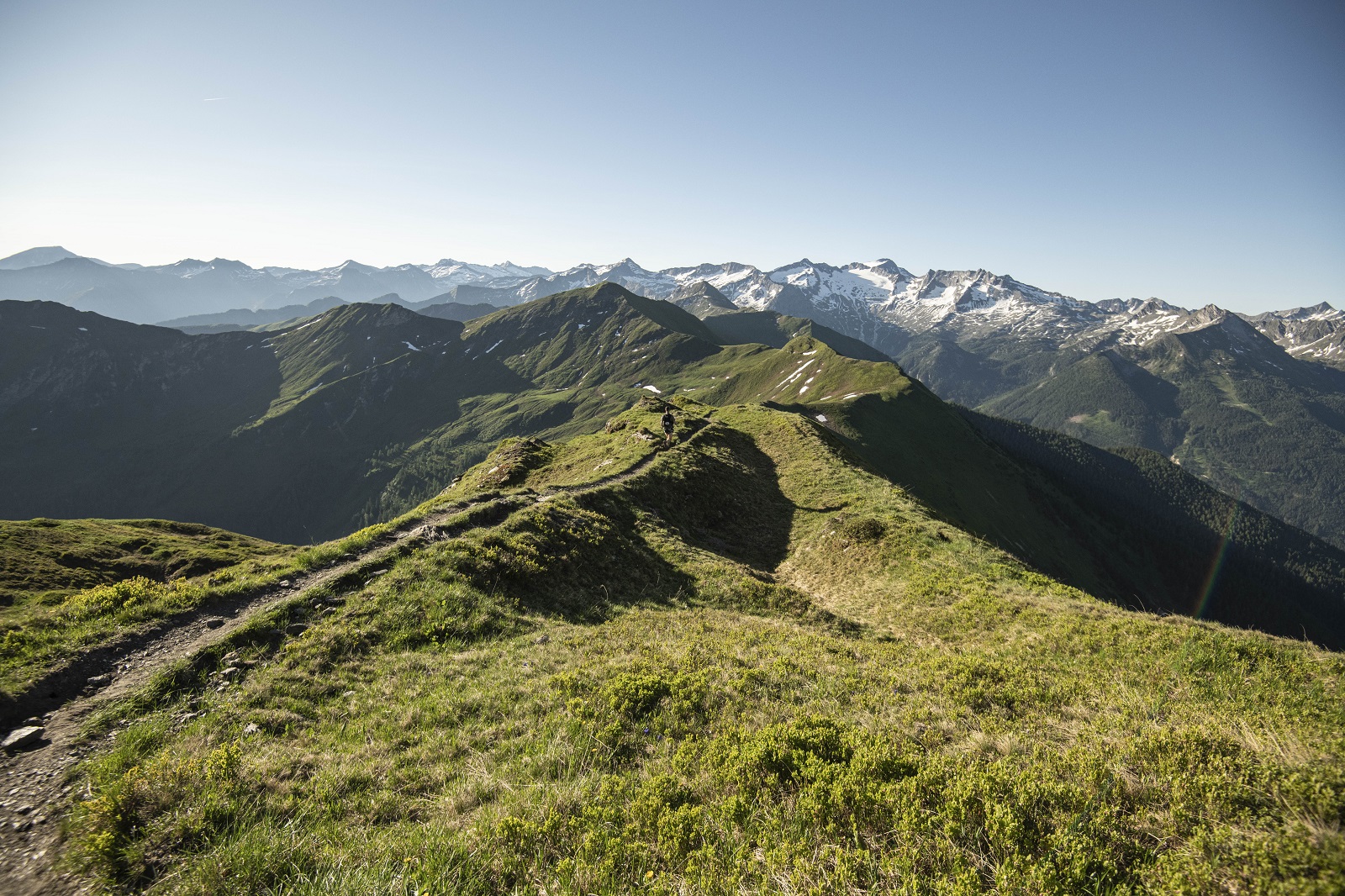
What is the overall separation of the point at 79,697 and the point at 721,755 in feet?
48.3

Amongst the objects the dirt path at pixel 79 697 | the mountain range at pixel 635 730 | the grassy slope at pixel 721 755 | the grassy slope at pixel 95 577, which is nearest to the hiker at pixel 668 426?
the mountain range at pixel 635 730

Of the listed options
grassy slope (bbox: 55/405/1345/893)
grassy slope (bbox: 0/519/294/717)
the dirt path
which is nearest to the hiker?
the dirt path

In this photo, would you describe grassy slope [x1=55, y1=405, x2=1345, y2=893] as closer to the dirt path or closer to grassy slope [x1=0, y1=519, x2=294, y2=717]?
the dirt path

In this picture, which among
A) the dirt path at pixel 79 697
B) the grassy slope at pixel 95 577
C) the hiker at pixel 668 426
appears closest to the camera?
the dirt path at pixel 79 697

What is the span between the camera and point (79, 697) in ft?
37.2

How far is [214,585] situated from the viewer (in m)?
16.8

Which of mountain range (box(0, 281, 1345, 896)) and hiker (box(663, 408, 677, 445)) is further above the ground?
hiker (box(663, 408, 677, 445))

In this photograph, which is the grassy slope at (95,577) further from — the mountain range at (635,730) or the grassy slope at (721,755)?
the grassy slope at (721,755)

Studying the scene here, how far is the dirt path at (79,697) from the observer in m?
7.02

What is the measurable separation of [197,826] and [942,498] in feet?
264

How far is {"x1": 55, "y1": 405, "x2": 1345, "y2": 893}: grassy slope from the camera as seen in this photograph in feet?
20.1

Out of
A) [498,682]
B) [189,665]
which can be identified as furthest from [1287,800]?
[189,665]

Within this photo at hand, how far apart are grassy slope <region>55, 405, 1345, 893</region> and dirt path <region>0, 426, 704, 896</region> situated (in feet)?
2.00

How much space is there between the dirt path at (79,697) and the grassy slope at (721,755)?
2.00 feet
